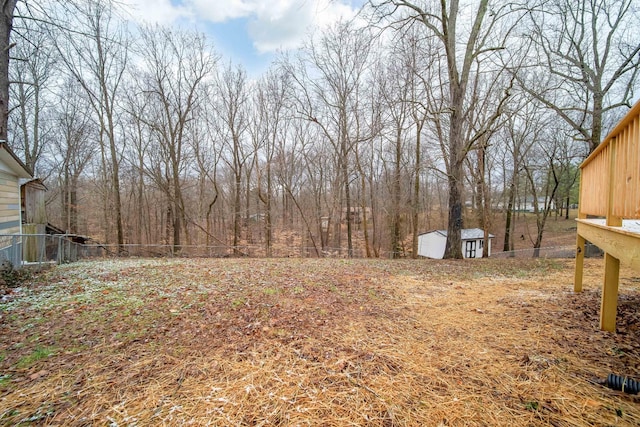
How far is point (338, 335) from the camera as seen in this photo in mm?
2627

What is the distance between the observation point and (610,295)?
8.57 feet

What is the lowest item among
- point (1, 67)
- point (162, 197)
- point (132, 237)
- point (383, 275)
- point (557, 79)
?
point (132, 237)

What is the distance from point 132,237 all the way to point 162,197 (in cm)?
448

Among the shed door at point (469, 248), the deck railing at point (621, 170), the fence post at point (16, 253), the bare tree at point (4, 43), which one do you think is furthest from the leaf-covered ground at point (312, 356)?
the shed door at point (469, 248)

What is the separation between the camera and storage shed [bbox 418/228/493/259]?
17328 millimetres

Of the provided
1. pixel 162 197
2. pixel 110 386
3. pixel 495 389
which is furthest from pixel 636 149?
pixel 162 197

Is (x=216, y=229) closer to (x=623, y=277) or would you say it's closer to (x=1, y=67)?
(x=1, y=67)

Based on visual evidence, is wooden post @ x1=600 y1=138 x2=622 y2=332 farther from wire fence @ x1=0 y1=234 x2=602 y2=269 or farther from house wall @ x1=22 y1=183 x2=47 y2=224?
house wall @ x1=22 y1=183 x2=47 y2=224

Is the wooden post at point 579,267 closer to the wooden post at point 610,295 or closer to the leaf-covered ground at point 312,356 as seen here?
the leaf-covered ground at point 312,356

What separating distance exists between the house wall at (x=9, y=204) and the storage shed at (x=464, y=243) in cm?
1973

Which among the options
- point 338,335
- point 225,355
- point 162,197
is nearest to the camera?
point 225,355

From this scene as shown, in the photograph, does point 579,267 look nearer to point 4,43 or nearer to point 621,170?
point 621,170

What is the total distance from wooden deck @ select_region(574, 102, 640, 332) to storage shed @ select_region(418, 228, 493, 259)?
15.2m

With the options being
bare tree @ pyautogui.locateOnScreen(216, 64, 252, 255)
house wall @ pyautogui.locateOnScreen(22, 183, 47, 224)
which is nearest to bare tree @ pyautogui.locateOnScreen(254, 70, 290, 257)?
bare tree @ pyautogui.locateOnScreen(216, 64, 252, 255)
